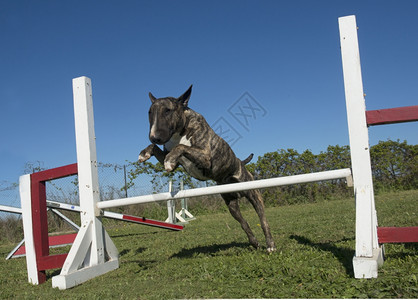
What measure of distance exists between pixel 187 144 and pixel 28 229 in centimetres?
188

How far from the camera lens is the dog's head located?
2.91 meters

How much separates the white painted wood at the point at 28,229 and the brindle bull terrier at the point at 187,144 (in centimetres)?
132

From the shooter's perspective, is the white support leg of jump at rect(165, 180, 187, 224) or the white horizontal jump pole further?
the white support leg of jump at rect(165, 180, 187, 224)

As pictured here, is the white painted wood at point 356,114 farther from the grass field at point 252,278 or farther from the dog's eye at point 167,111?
the dog's eye at point 167,111

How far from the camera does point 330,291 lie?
2.07 metres

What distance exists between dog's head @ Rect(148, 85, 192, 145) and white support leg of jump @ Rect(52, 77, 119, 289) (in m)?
0.85

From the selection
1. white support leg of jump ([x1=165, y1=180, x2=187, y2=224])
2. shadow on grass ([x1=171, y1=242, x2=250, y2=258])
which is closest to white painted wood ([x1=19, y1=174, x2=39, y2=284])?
shadow on grass ([x1=171, y1=242, x2=250, y2=258])

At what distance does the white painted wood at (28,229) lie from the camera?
353 cm

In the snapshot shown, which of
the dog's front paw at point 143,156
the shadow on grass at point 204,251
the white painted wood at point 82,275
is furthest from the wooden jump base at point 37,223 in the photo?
the shadow on grass at point 204,251

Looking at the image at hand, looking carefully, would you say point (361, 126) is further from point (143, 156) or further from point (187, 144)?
point (143, 156)

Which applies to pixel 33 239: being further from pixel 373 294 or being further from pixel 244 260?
pixel 373 294

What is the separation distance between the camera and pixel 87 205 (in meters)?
3.54

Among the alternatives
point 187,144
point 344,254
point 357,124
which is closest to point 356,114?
point 357,124

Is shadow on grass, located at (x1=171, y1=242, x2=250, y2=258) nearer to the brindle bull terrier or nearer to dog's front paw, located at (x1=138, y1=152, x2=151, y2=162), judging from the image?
the brindle bull terrier
